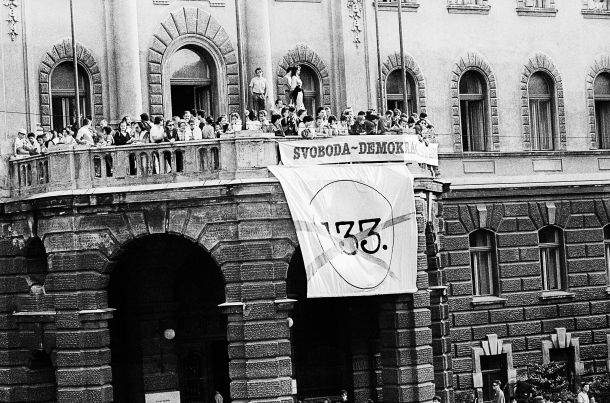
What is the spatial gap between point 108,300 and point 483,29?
18162 millimetres

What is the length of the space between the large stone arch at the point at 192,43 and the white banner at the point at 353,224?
753 cm

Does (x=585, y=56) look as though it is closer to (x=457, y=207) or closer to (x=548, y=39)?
(x=548, y=39)

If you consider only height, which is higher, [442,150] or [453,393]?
[442,150]

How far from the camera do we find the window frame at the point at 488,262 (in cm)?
6444

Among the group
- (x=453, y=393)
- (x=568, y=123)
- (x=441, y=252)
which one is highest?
(x=568, y=123)

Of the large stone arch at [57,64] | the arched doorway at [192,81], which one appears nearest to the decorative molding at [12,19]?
the large stone arch at [57,64]

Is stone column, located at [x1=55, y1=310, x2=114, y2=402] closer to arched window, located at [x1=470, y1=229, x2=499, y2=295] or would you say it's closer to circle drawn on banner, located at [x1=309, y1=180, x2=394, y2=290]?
circle drawn on banner, located at [x1=309, y1=180, x2=394, y2=290]

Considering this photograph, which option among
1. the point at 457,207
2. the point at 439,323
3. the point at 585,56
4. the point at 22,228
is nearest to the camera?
the point at 22,228

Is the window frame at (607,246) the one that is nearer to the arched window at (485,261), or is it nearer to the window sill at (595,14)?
the arched window at (485,261)

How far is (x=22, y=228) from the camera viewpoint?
5516cm

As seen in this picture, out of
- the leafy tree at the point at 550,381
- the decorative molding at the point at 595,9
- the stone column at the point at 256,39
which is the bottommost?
the leafy tree at the point at 550,381

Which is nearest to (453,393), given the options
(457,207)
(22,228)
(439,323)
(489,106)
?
(439,323)

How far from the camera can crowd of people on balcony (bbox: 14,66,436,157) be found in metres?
53.8

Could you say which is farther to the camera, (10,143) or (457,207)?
(457,207)
